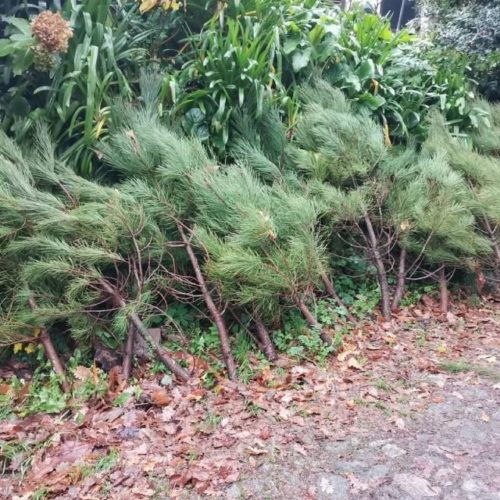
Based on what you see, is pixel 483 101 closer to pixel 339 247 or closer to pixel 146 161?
pixel 339 247

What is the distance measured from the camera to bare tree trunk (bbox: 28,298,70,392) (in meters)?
2.68

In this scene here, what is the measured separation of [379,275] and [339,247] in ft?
1.23

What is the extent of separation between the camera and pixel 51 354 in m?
2.75

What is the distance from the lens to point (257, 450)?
2086 mm

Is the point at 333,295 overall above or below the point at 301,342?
above

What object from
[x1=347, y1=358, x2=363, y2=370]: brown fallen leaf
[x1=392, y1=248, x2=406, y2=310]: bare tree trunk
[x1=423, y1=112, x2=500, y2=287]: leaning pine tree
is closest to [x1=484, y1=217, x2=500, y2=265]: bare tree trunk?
[x1=423, y1=112, x2=500, y2=287]: leaning pine tree

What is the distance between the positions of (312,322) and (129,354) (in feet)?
3.62

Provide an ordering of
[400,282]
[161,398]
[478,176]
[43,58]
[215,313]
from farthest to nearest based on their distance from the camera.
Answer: [478,176] → [400,282] → [43,58] → [215,313] → [161,398]

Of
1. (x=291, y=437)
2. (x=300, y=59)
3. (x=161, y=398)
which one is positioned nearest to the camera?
(x=291, y=437)

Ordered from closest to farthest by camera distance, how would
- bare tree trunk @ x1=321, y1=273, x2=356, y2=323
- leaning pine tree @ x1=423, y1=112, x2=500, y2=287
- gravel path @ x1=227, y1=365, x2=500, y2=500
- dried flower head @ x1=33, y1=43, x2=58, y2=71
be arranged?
gravel path @ x1=227, y1=365, x2=500, y2=500 → dried flower head @ x1=33, y1=43, x2=58, y2=71 → bare tree trunk @ x1=321, y1=273, x2=356, y2=323 → leaning pine tree @ x1=423, y1=112, x2=500, y2=287

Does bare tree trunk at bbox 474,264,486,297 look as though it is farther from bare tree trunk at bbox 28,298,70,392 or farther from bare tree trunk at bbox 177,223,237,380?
bare tree trunk at bbox 28,298,70,392

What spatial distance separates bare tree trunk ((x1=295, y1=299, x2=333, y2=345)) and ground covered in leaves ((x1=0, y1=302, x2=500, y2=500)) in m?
0.14

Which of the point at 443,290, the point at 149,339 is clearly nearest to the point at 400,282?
the point at 443,290

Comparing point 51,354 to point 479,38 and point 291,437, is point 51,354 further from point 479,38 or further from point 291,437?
point 479,38
